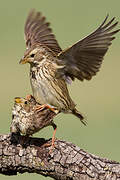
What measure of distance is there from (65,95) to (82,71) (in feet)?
1.29

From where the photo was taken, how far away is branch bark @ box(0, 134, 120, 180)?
5.41m

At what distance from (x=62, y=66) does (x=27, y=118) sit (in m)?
1.09

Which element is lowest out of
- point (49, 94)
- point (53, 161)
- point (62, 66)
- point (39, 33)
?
point (53, 161)

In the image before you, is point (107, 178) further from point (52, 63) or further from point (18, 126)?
point (52, 63)

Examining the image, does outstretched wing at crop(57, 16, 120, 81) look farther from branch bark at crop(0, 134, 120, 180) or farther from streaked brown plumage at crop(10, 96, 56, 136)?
branch bark at crop(0, 134, 120, 180)

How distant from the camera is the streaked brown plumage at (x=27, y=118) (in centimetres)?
593

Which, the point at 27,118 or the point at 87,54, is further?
the point at 87,54

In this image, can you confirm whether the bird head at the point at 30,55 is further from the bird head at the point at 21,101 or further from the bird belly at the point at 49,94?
the bird head at the point at 21,101

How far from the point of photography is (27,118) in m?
6.00

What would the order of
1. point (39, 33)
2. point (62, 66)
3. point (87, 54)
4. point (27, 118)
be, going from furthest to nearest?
point (39, 33) → point (62, 66) → point (87, 54) → point (27, 118)

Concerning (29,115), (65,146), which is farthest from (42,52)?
(65,146)

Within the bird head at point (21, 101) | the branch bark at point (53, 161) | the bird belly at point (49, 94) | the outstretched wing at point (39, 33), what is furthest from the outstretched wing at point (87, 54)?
the branch bark at point (53, 161)

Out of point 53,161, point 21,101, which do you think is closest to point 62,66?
point 21,101

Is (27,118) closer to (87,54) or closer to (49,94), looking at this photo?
(49,94)
